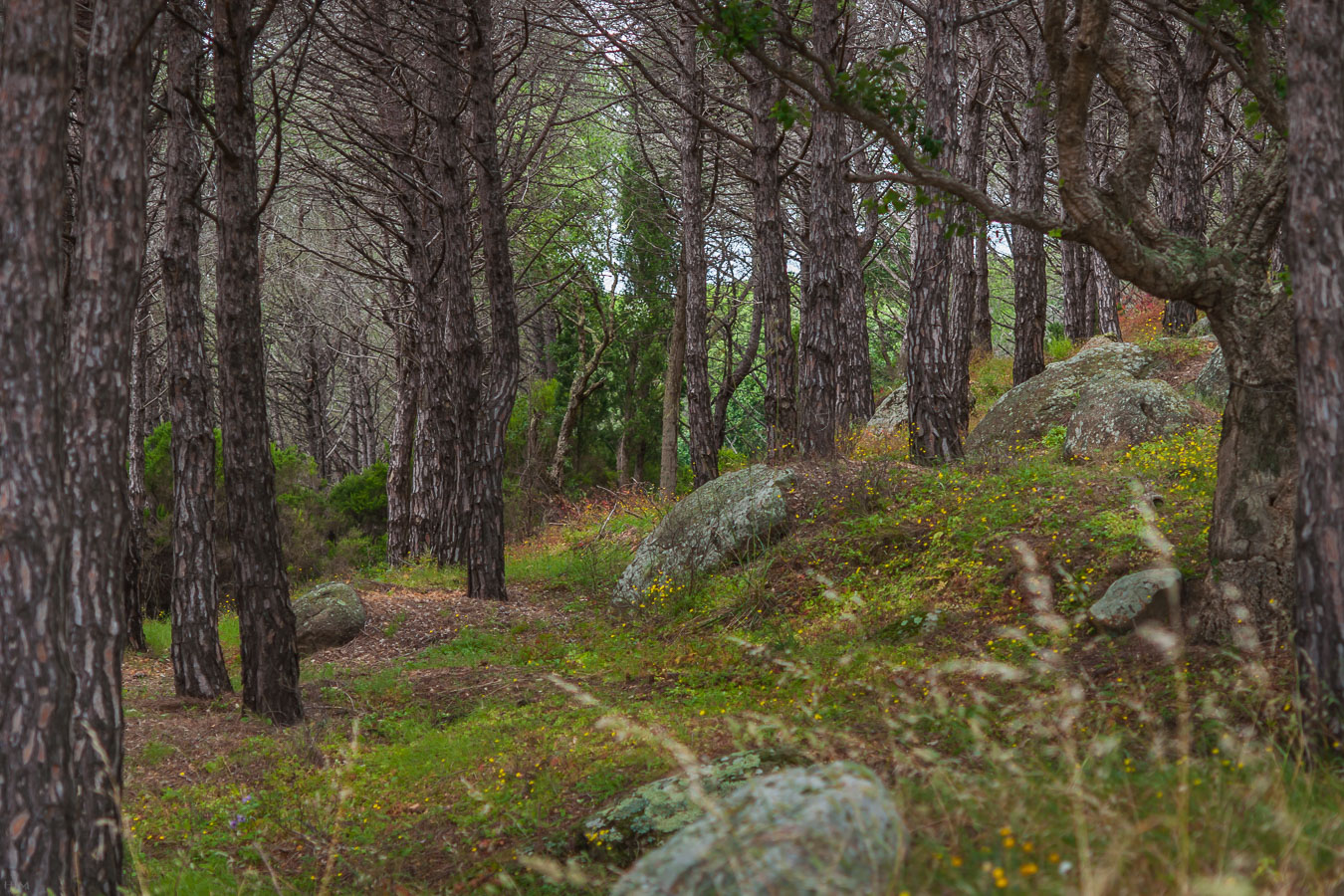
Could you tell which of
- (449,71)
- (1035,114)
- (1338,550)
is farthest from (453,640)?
(1035,114)

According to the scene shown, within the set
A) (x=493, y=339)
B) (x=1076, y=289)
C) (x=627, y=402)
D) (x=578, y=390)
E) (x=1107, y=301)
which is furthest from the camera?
(x=627, y=402)

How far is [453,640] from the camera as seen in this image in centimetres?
1016

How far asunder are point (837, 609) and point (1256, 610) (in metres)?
3.35

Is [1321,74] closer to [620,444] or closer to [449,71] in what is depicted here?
[449,71]

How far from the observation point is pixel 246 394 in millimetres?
7184

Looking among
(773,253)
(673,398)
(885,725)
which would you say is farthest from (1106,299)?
(885,725)

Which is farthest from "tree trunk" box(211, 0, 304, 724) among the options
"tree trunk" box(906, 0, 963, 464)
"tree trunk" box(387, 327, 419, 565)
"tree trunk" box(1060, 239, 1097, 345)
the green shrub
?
"tree trunk" box(1060, 239, 1097, 345)

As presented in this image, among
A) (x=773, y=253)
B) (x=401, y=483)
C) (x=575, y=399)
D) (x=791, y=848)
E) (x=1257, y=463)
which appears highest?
(x=773, y=253)

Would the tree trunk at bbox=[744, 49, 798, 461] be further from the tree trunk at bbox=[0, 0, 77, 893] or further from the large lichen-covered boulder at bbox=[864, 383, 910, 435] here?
the tree trunk at bbox=[0, 0, 77, 893]

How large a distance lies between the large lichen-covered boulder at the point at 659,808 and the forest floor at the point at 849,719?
102mm

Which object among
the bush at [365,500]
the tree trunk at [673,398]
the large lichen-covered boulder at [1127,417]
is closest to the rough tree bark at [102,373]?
the large lichen-covered boulder at [1127,417]

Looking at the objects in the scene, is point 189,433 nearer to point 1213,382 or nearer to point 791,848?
point 791,848

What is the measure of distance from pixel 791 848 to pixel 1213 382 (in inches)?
460

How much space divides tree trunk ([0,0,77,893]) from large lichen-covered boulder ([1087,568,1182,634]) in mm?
5948
